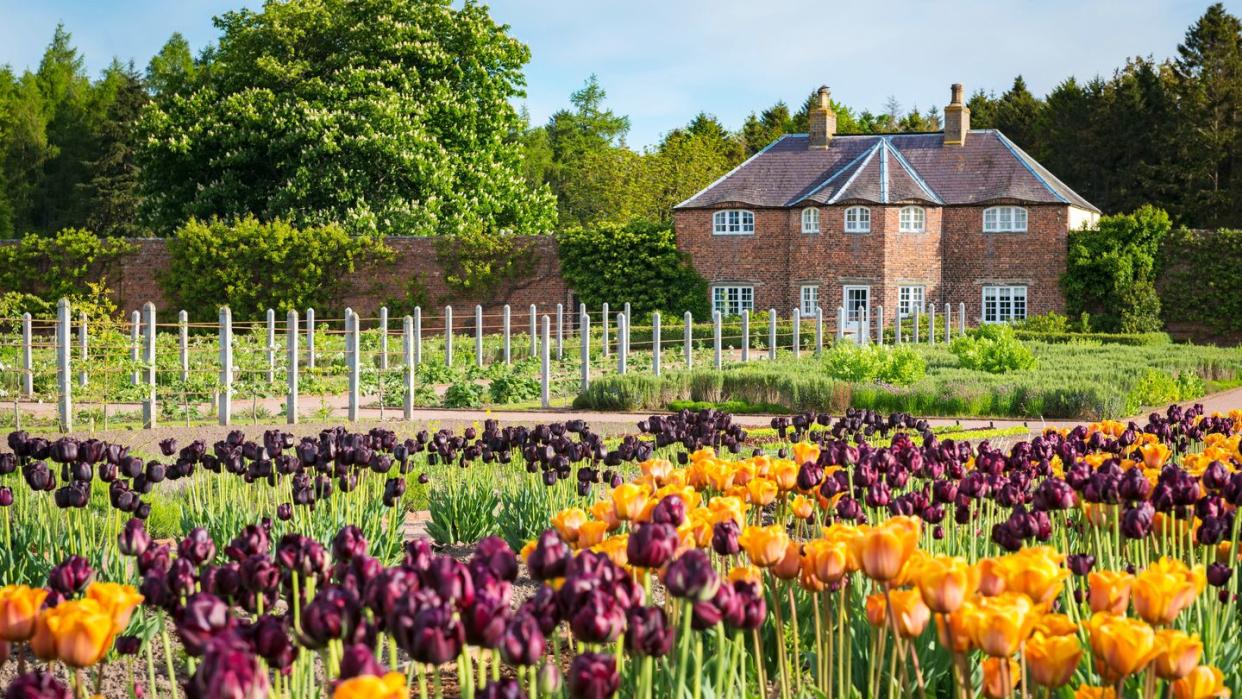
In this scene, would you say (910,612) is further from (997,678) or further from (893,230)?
(893,230)

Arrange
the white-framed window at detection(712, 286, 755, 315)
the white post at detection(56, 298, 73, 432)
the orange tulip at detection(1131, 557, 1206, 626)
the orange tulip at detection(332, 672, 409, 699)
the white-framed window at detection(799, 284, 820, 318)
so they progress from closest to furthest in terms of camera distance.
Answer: the orange tulip at detection(332, 672, 409, 699) < the orange tulip at detection(1131, 557, 1206, 626) < the white post at detection(56, 298, 73, 432) < the white-framed window at detection(799, 284, 820, 318) < the white-framed window at detection(712, 286, 755, 315)

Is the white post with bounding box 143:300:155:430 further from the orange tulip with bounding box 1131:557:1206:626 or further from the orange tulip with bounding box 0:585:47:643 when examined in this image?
the orange tulip with bounding box 1131:557:1206:626

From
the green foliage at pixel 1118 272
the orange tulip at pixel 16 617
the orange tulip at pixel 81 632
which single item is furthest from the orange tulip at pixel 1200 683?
the green foliage at pixel 1118 272

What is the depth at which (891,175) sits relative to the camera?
33.8 metres

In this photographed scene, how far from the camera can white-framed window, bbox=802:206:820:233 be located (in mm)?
33594

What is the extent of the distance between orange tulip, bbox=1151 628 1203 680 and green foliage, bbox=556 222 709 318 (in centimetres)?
3139

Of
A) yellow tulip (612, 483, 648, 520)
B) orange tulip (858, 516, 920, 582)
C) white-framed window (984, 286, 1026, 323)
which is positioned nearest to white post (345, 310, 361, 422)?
yellow tulip (612, 483, 648, 520)

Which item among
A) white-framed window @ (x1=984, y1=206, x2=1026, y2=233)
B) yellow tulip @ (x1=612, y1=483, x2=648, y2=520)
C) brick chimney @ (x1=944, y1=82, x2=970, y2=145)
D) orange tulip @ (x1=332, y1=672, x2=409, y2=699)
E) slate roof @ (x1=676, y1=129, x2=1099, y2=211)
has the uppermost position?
brick chimney @ (x1=944, y1=82, x2=970, y2=145)

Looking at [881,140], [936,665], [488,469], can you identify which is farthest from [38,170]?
[936,665]

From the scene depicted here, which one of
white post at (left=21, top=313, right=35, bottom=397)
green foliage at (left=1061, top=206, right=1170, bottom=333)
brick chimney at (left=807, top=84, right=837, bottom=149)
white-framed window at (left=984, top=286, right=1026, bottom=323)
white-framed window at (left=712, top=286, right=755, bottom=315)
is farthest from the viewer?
brick chimney at (left=807, top=84, right=837, bottom=149)

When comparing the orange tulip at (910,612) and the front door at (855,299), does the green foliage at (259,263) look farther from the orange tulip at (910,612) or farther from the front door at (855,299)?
the orange tulip at (910,612)

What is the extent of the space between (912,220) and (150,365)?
910 inches

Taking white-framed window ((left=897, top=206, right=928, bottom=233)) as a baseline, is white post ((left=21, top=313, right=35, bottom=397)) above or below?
below

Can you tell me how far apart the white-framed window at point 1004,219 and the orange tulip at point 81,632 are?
33.0m
